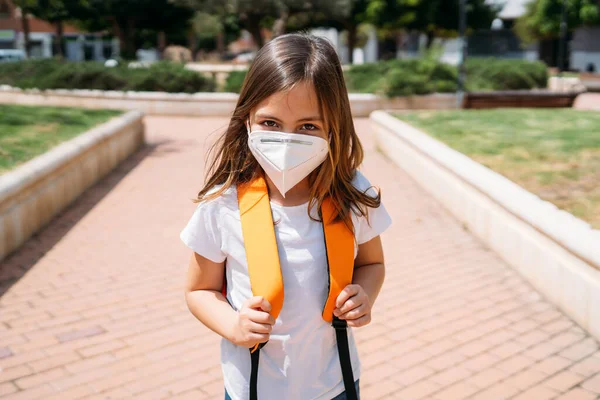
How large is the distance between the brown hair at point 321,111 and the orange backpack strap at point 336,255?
4 cm

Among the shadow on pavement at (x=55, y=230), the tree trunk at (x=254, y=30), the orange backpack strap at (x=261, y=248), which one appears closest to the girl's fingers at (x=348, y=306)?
the orange backpack strap at (x=261, y=248)

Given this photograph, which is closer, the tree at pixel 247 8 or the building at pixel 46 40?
the tree at pixel 247 8

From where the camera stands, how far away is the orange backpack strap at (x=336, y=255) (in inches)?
71.1

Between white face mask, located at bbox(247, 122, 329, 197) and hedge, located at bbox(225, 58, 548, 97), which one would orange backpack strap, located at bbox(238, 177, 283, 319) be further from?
hedge, located at bbox(225, 58, 548, 97)

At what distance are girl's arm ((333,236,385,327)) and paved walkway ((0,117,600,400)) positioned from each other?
178cm

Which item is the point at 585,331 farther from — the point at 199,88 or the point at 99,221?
the point at 199,88

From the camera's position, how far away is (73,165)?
823cm

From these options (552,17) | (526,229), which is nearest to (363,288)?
(526,229)

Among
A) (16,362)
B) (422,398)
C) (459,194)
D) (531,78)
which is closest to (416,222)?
(459,194)

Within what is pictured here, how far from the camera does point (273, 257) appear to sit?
1.77 metres

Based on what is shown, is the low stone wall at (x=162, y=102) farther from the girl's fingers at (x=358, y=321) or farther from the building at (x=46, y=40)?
the building at (x=46, y=40)

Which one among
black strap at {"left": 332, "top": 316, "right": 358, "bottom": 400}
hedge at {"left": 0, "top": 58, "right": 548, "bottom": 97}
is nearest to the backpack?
black strap at {"left": 332, "top": 316, "right": 358, "bottom": 400}

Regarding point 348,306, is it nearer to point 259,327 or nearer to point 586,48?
point 259,327

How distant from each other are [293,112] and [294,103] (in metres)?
0.02
